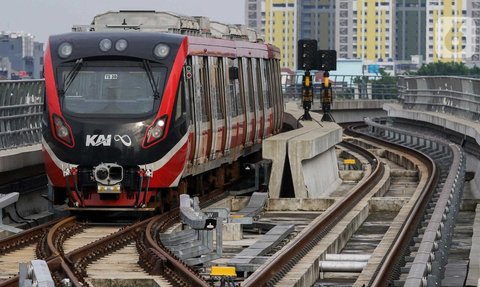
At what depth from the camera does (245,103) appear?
29.0 meters

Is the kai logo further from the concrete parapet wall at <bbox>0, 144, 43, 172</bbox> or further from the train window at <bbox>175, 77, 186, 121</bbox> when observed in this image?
the concrete parapet wall at <bbox>0, 144, 43, 172</bbox>

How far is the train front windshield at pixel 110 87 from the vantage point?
73.1ft

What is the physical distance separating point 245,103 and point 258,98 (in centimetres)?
221

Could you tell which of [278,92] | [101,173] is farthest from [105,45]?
[278,92]

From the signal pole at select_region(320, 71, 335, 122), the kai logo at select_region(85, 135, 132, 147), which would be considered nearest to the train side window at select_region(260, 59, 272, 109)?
the kai logo at select_region(85, 135, 132, 147)

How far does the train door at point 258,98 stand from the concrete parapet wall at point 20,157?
623cm

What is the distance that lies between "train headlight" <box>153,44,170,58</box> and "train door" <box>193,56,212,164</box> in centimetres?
120

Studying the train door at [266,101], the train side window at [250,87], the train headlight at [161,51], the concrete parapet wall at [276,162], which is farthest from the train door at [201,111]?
the train door at [266,101]

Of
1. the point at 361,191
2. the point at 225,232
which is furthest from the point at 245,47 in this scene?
the point at 225,232

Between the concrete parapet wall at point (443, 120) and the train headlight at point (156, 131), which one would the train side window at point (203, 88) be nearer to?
the train headlight at point (156, 131)

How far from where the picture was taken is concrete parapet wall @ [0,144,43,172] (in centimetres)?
2244

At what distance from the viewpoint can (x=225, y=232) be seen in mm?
20891

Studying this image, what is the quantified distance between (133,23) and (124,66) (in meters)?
3.20

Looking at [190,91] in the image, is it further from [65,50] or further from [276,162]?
[276,162]
